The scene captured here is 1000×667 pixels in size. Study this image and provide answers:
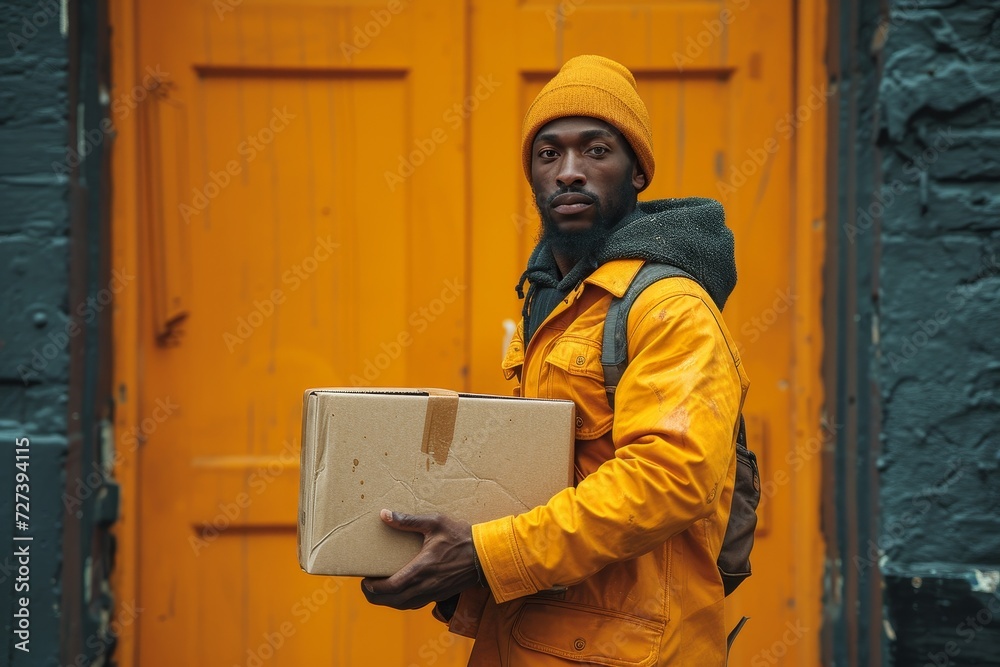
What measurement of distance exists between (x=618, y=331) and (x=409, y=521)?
49cm

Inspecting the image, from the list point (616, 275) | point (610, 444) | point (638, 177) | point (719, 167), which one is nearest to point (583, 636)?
point (610, 444)

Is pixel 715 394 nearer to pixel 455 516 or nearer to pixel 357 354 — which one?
pixel 455 516

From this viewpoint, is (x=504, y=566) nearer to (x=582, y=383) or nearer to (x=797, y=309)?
(x=582, y=383)

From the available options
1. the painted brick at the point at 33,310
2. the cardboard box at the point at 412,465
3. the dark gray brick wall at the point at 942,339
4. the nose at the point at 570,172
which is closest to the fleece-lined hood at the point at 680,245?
the nose at the point at 570,172

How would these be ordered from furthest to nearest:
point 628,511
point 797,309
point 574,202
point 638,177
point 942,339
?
point 797,309 < point 942,339 < point 638,177 < point 574,202 < point 628,511

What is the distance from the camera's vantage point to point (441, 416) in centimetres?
171

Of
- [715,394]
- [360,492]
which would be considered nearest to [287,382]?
[360,492]

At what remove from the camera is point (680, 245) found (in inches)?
72.5

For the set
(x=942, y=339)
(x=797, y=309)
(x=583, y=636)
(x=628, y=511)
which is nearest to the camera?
(x=628, y=511)

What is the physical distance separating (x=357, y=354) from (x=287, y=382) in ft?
0.81

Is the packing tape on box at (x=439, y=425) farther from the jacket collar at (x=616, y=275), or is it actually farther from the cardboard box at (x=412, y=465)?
the jacket collar at (x=616, y=275)

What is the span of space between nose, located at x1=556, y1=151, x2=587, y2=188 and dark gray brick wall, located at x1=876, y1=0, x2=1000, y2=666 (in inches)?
51.3

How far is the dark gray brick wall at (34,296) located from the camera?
2881mm

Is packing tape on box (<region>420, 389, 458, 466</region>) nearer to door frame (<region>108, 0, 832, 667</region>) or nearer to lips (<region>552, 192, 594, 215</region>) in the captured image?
lips (<region>552, 192, 594, 215</region>)
